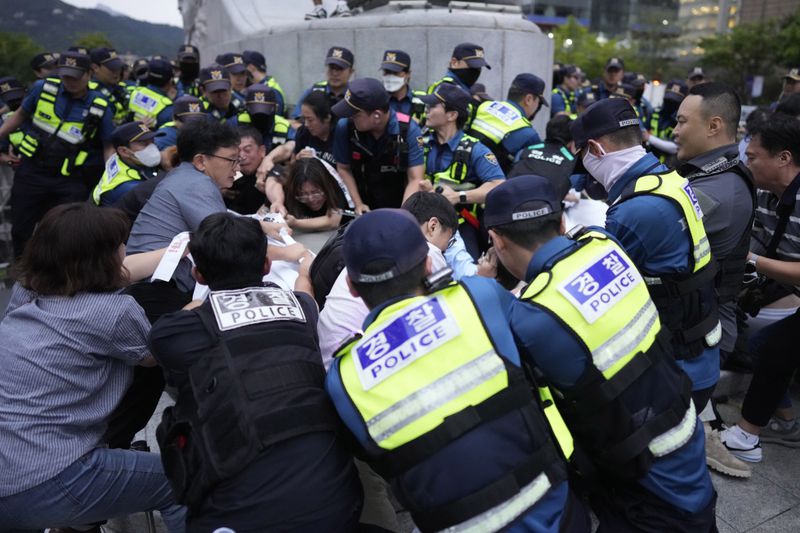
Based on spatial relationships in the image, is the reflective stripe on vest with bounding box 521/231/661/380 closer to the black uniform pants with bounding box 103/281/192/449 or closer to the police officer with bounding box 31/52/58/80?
the black uniform pants with bounding box 103/281/192/449

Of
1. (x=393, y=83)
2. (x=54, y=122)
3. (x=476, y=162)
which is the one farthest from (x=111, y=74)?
(x=476, y=162)

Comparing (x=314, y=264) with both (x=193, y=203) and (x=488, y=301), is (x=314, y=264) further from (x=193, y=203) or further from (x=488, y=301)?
(x=488, y=301)

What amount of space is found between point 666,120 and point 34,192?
825 centimetres

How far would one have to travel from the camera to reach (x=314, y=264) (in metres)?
2.83

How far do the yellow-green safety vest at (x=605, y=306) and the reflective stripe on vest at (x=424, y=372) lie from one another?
320mm

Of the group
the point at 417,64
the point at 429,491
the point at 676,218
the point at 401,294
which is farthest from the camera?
the point at 417,64

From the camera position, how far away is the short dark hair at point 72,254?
220 centimetres

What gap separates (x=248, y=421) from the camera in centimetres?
177

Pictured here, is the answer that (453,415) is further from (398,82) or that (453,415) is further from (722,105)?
(398,82)

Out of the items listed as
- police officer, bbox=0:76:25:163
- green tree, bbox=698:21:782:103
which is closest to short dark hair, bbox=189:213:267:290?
police officer, bbox=0:76:25:163

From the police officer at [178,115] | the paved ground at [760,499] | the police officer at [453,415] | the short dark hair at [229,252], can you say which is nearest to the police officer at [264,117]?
the police officer at [178,115]

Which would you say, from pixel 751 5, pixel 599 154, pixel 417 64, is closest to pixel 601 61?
pixel 751 5

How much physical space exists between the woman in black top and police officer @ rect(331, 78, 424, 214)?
349 mm

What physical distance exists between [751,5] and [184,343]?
9768 cm
